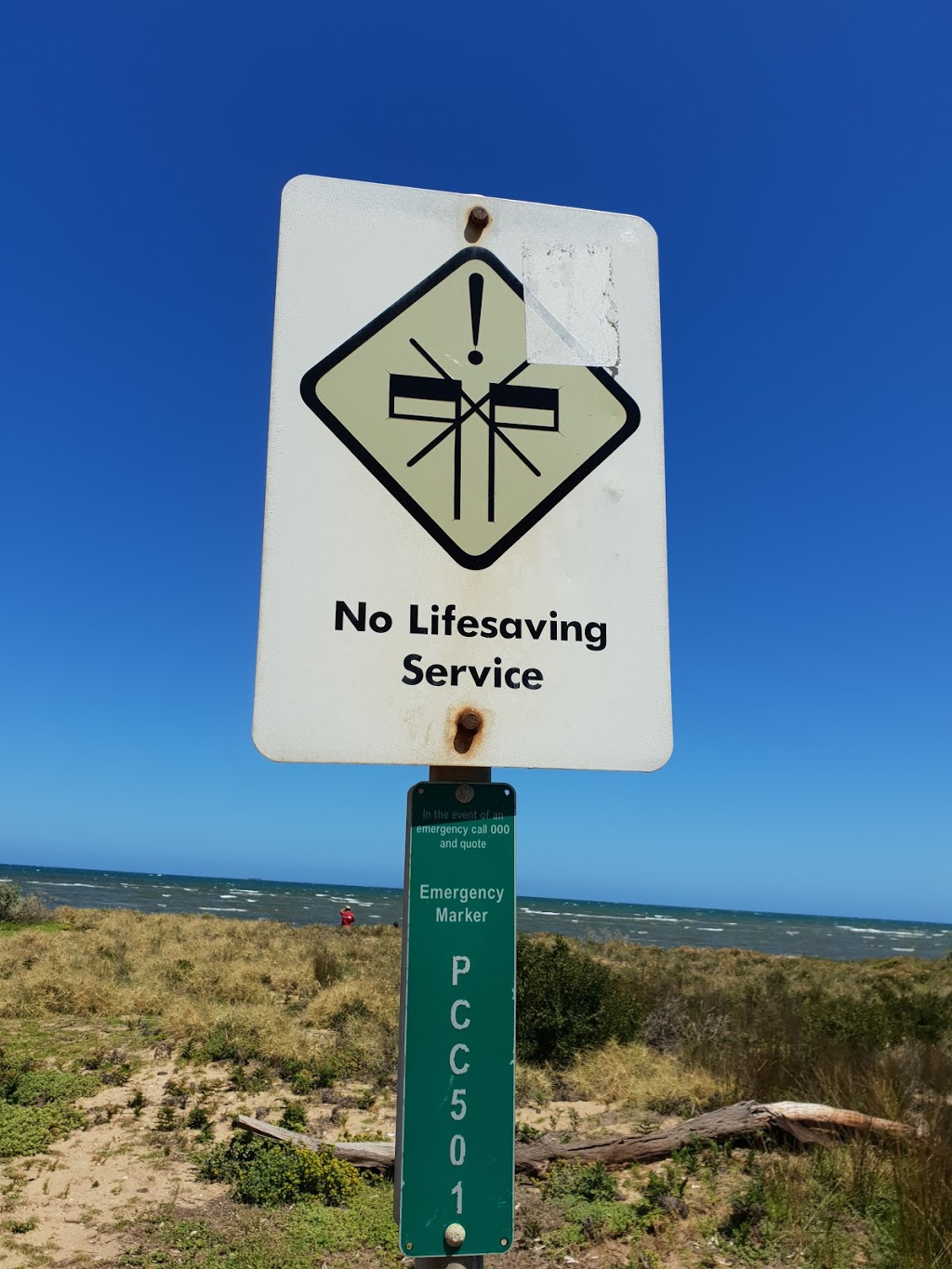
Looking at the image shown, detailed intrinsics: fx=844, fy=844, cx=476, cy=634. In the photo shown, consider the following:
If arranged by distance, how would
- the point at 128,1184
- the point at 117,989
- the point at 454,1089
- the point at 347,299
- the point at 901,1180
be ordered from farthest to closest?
1. the point at 117,989
2. the point at 128,1184
3. the point at 901,1180
4. the point at 347,299
5. the point at 454,1089

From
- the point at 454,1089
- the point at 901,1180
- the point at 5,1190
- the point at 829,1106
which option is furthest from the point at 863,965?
the point at 454,1089

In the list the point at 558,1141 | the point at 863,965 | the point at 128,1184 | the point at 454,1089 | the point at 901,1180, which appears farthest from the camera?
the point at 863,965

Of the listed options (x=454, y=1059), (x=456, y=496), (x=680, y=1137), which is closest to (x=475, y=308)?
(x=456, y=496)

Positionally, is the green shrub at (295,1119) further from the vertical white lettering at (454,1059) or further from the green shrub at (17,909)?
the green shrub at (17,909)

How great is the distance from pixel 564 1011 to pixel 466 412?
8.86 m

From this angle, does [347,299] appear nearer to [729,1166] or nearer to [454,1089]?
[454,1089]

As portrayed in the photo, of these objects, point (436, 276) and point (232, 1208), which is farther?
point (232, 1208)

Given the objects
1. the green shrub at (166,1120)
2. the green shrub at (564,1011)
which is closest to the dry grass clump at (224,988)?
the green shrub at (564,1011)

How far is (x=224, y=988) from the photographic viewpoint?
11.7 meters

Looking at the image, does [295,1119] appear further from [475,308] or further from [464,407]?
[475,308]

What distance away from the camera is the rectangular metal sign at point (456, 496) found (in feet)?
5.05

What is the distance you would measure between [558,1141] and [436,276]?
633cm

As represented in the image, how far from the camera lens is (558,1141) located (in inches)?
243

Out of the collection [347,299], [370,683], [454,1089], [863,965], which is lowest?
[863,965]
